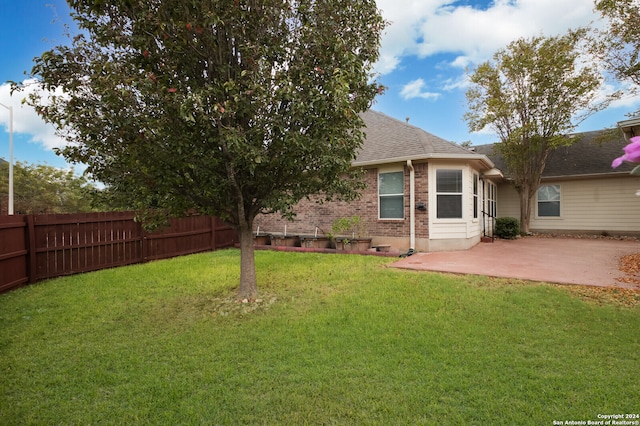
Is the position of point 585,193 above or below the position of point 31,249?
above

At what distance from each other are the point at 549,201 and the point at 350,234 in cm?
1044

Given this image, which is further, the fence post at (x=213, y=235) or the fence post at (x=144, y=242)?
the fence post at (x=213, y=235)

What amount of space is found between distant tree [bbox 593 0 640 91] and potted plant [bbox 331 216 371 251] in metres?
10.3

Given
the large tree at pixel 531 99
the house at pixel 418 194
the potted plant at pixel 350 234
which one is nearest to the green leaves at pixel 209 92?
the house at pixel 418 194

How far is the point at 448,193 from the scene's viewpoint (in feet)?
31.2

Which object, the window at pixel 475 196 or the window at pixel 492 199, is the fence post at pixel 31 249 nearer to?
the window at pixel 475 196

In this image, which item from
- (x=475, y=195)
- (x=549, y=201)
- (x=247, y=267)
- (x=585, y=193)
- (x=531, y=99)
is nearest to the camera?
(x=247, y=267)

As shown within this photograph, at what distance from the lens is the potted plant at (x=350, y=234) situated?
32.0 ft

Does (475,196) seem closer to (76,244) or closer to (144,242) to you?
(144,242)

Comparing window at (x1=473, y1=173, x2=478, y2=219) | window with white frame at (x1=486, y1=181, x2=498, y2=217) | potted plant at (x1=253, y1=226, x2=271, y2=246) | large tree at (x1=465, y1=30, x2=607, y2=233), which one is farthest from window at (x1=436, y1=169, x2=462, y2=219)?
potted plant at (x1=253, y1=226, x2=271, y2=246)

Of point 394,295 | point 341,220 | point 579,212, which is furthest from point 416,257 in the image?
point 579,212

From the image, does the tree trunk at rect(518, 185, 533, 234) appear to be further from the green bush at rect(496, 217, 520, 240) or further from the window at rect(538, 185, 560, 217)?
the green bush at rect(496, 217, 520, 240)

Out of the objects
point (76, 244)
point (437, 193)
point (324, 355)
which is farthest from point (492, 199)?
point (76, 244)

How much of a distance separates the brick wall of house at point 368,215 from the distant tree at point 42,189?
14.7m
